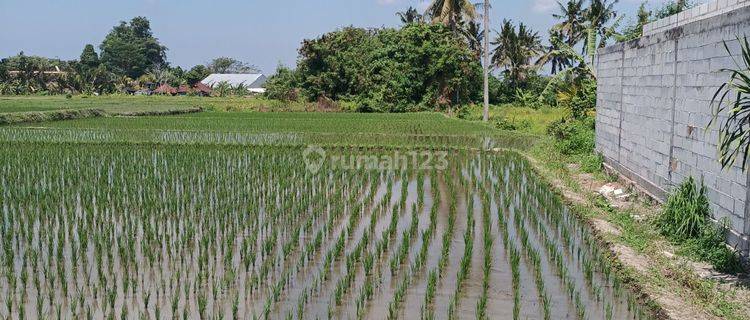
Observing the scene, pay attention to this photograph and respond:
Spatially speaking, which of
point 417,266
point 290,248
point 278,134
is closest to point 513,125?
point 278,134

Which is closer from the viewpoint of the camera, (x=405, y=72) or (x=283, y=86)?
(x=405, y=72)

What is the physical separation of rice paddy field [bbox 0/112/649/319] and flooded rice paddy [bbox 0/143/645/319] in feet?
0.07

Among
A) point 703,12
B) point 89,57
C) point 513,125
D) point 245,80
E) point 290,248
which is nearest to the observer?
point 290,248

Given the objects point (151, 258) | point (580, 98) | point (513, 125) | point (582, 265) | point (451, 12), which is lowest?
point (582, 265)

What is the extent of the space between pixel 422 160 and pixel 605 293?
900cm

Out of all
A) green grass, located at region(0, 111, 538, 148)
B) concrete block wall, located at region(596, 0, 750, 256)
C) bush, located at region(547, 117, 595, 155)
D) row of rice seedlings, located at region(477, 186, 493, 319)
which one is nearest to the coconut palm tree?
concrete block wall, located at region(596, 0, 750, 256)

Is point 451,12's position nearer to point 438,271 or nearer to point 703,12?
point 703,12

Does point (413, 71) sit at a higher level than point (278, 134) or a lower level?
higher

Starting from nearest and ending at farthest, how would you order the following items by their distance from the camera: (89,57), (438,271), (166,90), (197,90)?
(438,271) < (166,90) < (197,90) < (89,57)

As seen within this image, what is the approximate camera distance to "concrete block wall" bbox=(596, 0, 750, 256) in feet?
20.9

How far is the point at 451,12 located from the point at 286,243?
2877cm

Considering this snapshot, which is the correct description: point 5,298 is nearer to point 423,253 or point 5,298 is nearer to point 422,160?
point 423,253

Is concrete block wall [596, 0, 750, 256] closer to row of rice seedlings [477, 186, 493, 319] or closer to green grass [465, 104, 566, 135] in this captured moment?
row of rice seedlings [477, 186, 493, 319]

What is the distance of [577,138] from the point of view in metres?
14.8
